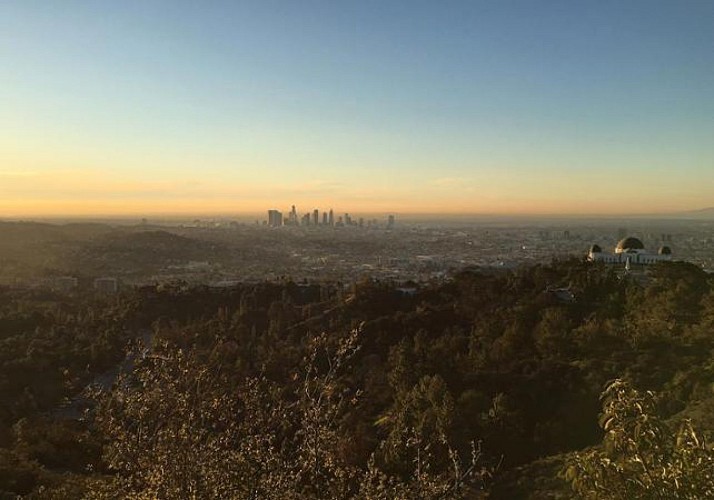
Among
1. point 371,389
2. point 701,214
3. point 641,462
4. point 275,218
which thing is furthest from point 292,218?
point 641,462

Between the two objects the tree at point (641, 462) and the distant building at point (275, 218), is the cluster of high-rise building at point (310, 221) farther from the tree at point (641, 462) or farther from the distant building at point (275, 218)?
the tree at point (641, 462)

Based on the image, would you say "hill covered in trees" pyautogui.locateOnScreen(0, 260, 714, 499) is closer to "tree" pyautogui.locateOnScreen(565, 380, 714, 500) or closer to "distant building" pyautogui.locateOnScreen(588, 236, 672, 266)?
"tree" pyautogui.locateOnScreen(565, 380, 714, 500)

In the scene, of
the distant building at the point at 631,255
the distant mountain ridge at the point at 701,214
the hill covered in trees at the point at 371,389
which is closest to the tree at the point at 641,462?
the hill covered in trees at the point at 371,389

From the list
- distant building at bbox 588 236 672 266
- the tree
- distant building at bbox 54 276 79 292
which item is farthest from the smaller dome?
distant building at bbox 54 276 79 292

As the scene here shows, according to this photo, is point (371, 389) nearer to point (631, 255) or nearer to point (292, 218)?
point (631, 255)

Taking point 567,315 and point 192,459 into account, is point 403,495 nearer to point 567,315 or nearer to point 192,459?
point 192,459

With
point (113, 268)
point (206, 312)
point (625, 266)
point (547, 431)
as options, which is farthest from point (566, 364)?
point (113, 268)

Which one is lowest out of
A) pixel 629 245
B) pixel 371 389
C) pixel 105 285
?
pixel 371 389
